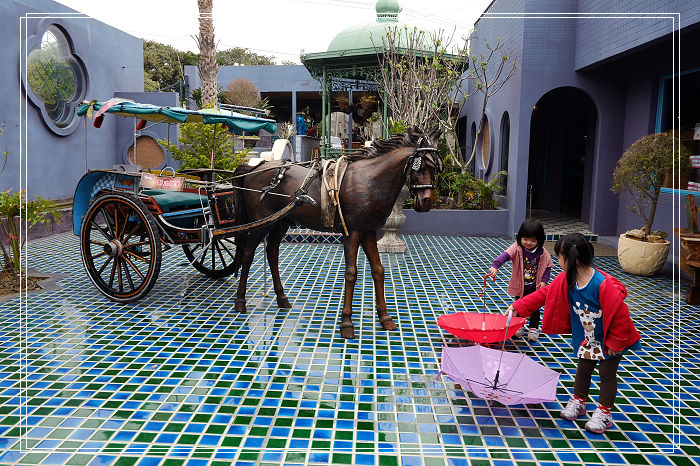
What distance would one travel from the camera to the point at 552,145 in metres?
14.8

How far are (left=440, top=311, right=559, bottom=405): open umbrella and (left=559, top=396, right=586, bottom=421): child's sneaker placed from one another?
0.51ft

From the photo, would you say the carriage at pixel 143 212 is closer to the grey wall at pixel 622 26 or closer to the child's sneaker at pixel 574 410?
the child's sneaker at pixel 574 410

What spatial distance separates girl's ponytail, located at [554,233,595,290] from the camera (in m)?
3.34

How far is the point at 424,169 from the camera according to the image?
507 centimetres

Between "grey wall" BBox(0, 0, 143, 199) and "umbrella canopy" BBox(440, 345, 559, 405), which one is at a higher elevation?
"grey wall" BBox(0, 0, 143, 199)

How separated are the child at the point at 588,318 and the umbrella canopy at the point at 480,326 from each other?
92 centimetres

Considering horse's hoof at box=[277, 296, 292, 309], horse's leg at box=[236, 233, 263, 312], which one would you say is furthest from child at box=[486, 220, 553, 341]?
horse's leg at box=[236, 233, 263, 312]

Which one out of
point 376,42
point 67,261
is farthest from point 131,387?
point 376,42

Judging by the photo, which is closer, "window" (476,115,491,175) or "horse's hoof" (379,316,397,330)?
"horse's hoof" (379,316,397,330)

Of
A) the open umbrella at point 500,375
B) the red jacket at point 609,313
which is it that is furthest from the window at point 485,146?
the red jacket at point 609,313

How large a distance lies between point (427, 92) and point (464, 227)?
3266 millimetres

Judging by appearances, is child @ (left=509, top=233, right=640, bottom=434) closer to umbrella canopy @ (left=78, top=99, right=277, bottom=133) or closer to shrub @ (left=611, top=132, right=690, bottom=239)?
umbrella canopy @ (left=78, top=99, right=277, bottom=133)

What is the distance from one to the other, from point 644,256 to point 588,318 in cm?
503

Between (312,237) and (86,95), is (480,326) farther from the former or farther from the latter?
(86,95)
